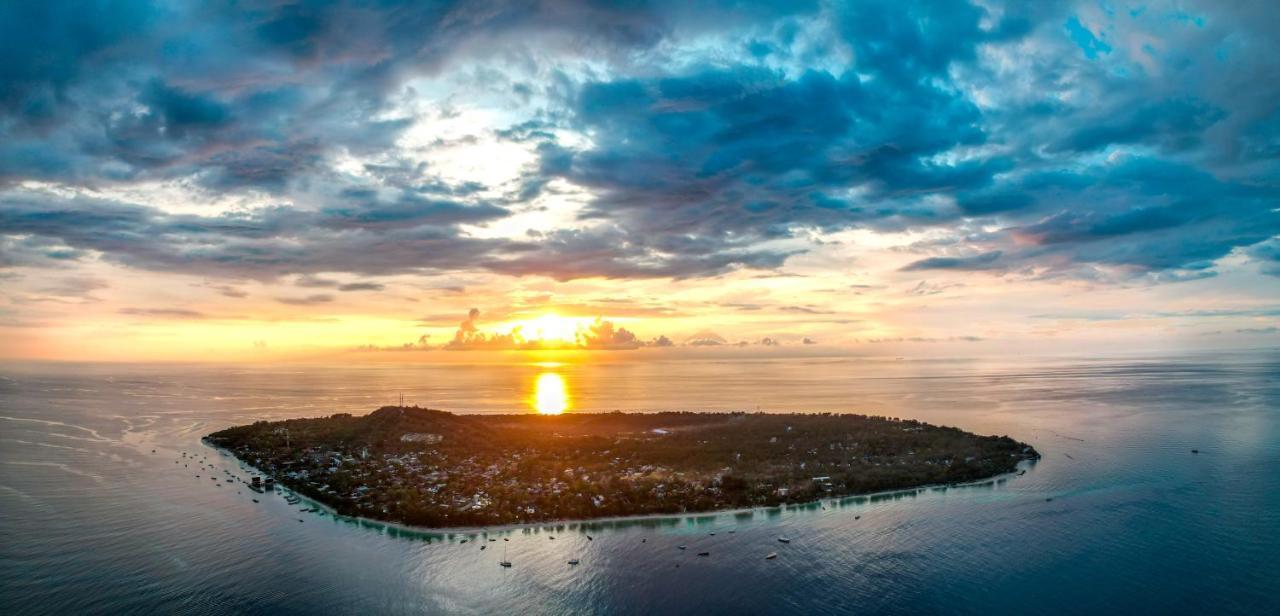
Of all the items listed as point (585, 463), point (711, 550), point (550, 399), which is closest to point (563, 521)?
point (711, 550)

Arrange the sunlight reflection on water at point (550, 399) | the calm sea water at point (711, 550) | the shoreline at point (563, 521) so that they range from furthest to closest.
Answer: the sunlight reflection on water at point (550, 399), the shoreline at point (563, 521), the calm sea water at point (711, 550)

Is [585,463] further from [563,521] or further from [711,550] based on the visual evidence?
[711,550]

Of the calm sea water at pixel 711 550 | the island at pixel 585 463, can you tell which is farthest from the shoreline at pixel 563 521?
the calm sea water at pixel 711 550

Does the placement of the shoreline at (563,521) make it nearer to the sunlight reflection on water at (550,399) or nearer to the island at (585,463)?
the island at (585,463)

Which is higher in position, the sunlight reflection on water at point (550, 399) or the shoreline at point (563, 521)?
the sunlight reflection on water at point (550, 399)

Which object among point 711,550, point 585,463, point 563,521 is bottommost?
point 711,550

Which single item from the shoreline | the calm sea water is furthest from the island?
the calm sea water

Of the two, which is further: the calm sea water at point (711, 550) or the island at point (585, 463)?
the island at point (585, 463)

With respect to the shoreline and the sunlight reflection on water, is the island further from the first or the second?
the sunlight reflection on water

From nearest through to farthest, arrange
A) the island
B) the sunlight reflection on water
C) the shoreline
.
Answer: the shoreline
the island
the sunlight reflection on water

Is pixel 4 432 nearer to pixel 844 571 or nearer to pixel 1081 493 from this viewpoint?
pixel 844 571
